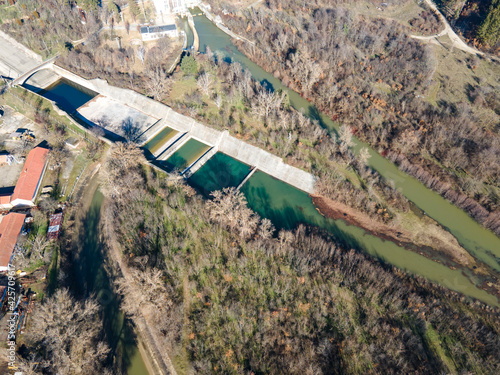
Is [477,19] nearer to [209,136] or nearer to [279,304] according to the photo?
[209,136]

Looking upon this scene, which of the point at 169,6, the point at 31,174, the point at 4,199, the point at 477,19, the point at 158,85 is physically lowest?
the point at 4,199

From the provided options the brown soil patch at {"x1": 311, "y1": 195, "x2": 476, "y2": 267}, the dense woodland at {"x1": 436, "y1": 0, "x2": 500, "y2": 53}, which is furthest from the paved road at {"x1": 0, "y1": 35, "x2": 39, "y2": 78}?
the dense woodland at {"x1": 436, "y1": 0, "x2": 500, "y2": 53}

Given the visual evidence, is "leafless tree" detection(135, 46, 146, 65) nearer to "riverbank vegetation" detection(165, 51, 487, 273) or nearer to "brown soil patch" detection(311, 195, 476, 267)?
"riverbank vegetation" detection(165, 51, 487, 273)

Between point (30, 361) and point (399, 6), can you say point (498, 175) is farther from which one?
point (30, 361)

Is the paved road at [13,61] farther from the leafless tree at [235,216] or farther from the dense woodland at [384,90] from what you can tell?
the leafless tree at [235,216]

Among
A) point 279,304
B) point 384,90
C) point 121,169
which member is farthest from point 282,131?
point 279,304
